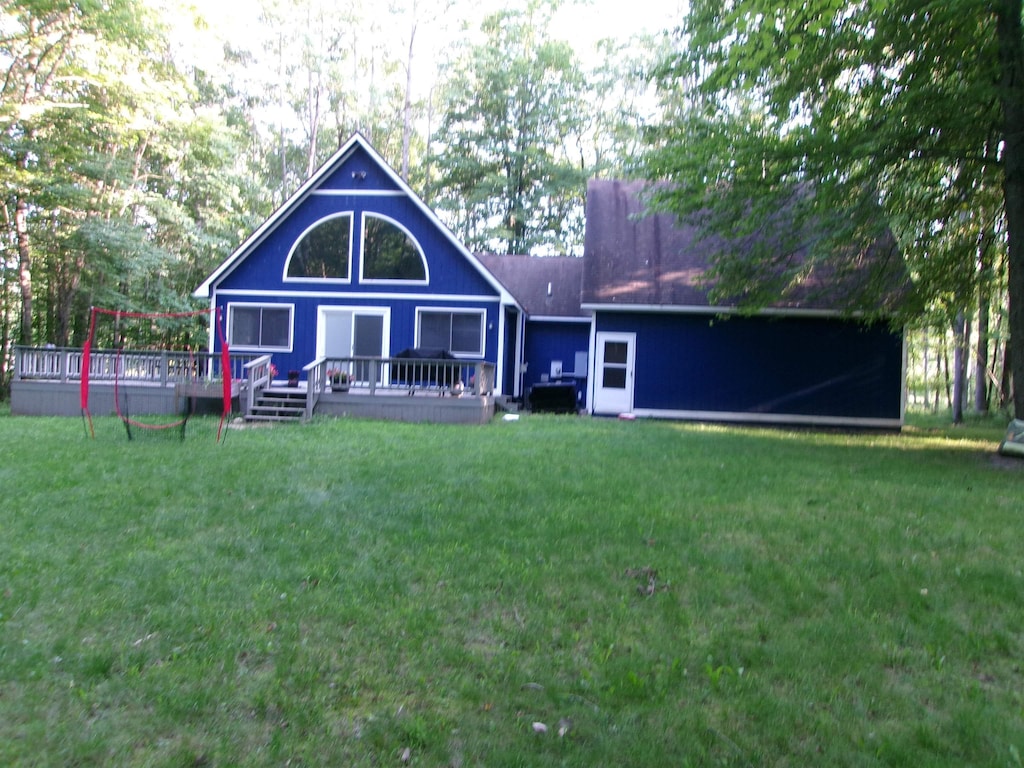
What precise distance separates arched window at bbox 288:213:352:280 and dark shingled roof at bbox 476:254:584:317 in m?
5.04

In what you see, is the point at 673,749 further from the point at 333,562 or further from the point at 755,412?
the point at 755,412

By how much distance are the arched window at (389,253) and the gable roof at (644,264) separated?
159 inches

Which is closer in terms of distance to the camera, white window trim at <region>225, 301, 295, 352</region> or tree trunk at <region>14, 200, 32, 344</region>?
white window trim at <region>225, 301, 295, 352</region>

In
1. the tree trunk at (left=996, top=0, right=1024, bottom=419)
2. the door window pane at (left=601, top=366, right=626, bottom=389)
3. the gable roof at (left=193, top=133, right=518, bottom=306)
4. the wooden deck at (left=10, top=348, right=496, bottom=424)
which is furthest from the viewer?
the door window pane at (left=601, top=366, right=626, bottom=389)

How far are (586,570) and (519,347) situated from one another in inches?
606

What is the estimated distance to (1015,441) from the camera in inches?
424

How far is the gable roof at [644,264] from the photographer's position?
16.9 m

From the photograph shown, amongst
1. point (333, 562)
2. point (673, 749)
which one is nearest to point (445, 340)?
point (333, 562)

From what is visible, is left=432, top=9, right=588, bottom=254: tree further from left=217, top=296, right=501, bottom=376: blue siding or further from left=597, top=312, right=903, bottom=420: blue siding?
left=597, top=312, right=903, bottom=420: blue siding

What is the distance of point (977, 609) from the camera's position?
4469 millimetres

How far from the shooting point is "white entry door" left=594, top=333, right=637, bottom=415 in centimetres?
1767

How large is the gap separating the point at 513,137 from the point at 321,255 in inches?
714

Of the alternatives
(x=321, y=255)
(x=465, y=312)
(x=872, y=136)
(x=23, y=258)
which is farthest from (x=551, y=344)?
(x=23, y=258)

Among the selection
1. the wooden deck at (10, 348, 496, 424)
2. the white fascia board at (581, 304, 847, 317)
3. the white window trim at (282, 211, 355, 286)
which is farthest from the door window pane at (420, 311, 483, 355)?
the white fascia board at (581, 304, 847, 317)
